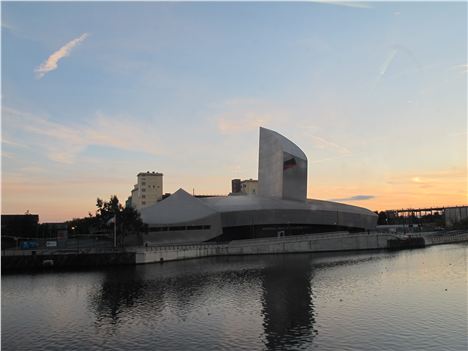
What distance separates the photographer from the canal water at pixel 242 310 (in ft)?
97.0

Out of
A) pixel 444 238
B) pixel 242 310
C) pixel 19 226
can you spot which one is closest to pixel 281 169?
pixel 444 238

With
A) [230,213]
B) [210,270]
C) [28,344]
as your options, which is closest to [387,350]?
[28,344]

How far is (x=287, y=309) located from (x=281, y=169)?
267 feet

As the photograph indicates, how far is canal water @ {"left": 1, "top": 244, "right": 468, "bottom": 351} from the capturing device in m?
29.6

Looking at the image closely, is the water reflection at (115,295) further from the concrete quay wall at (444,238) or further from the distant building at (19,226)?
the concrete quay wall at (444,238)

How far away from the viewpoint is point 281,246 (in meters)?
95.9

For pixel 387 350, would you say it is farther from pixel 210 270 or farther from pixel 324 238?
pixel 324 238

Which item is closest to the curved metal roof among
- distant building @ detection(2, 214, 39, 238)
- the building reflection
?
the building reflection

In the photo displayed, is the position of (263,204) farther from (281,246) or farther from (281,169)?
(281,246)

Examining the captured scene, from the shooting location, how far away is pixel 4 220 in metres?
138

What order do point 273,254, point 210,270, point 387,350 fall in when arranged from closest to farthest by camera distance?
point 387,350 → point 210,270 → point 273,254

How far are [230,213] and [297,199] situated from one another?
70.3 ft

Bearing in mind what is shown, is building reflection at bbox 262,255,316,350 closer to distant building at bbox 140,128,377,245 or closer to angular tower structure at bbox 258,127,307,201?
distant building at bbox 140,128,377,245

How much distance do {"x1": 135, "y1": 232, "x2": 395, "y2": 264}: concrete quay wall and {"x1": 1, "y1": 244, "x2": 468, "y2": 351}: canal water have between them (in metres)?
20.8
